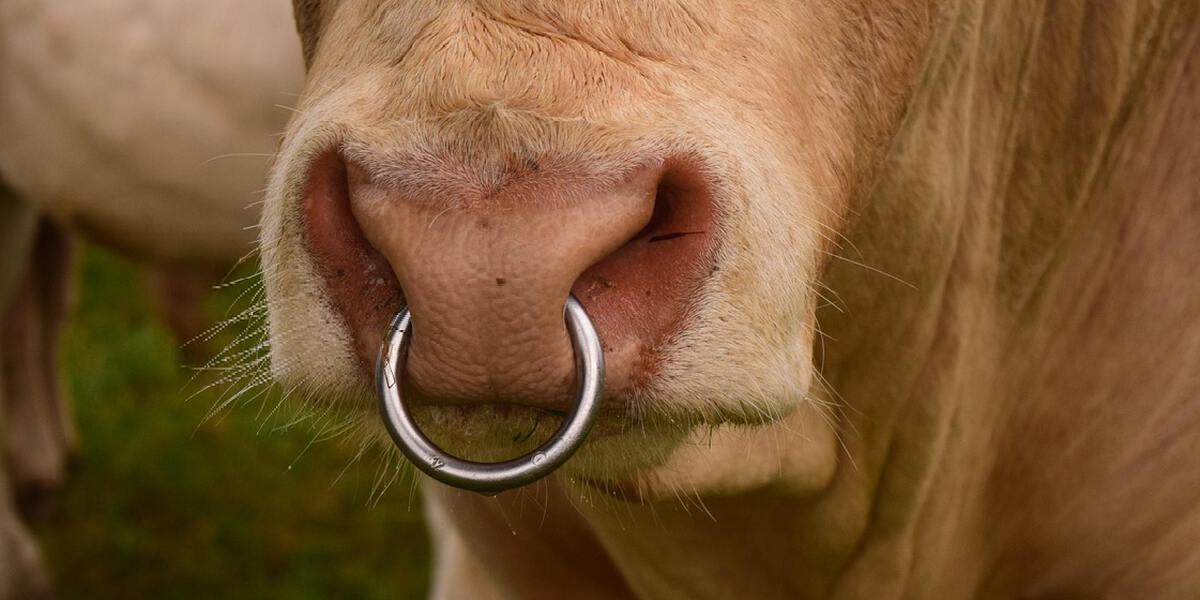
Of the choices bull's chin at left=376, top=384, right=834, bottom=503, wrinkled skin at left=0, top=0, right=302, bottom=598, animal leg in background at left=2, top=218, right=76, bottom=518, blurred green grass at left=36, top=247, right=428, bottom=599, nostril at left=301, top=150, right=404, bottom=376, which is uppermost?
nostril at left=301, top=150, right=404, bottom=376

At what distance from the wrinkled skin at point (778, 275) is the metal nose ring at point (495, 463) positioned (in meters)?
0.02

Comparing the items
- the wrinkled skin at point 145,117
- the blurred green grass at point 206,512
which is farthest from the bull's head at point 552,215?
the blurred green grass at point 206,512

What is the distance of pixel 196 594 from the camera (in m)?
4.45

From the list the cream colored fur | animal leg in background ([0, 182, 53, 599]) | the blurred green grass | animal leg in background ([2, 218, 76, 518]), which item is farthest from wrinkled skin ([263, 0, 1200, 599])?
animal leg in background ([2, 218, 76, 518])

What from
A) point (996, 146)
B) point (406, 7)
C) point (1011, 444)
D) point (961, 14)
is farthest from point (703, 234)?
point (1011, 444)

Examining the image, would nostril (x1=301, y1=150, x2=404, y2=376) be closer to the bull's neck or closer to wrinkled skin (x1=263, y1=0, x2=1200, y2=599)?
wrinkled skin (x1=263, y1=0, x2=1200, y2=599)

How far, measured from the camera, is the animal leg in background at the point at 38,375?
4.70m

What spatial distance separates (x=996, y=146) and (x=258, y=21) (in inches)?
81.0

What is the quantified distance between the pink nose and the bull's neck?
1.91ft

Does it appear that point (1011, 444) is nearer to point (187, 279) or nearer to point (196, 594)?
point (196, 594)

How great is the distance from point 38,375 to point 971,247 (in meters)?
3.65

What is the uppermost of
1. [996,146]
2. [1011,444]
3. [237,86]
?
[996,146]

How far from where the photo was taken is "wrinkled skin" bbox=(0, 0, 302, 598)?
3.55 metres

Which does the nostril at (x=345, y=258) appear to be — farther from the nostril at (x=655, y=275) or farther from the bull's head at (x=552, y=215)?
the nostril at (x=655, y=275)
